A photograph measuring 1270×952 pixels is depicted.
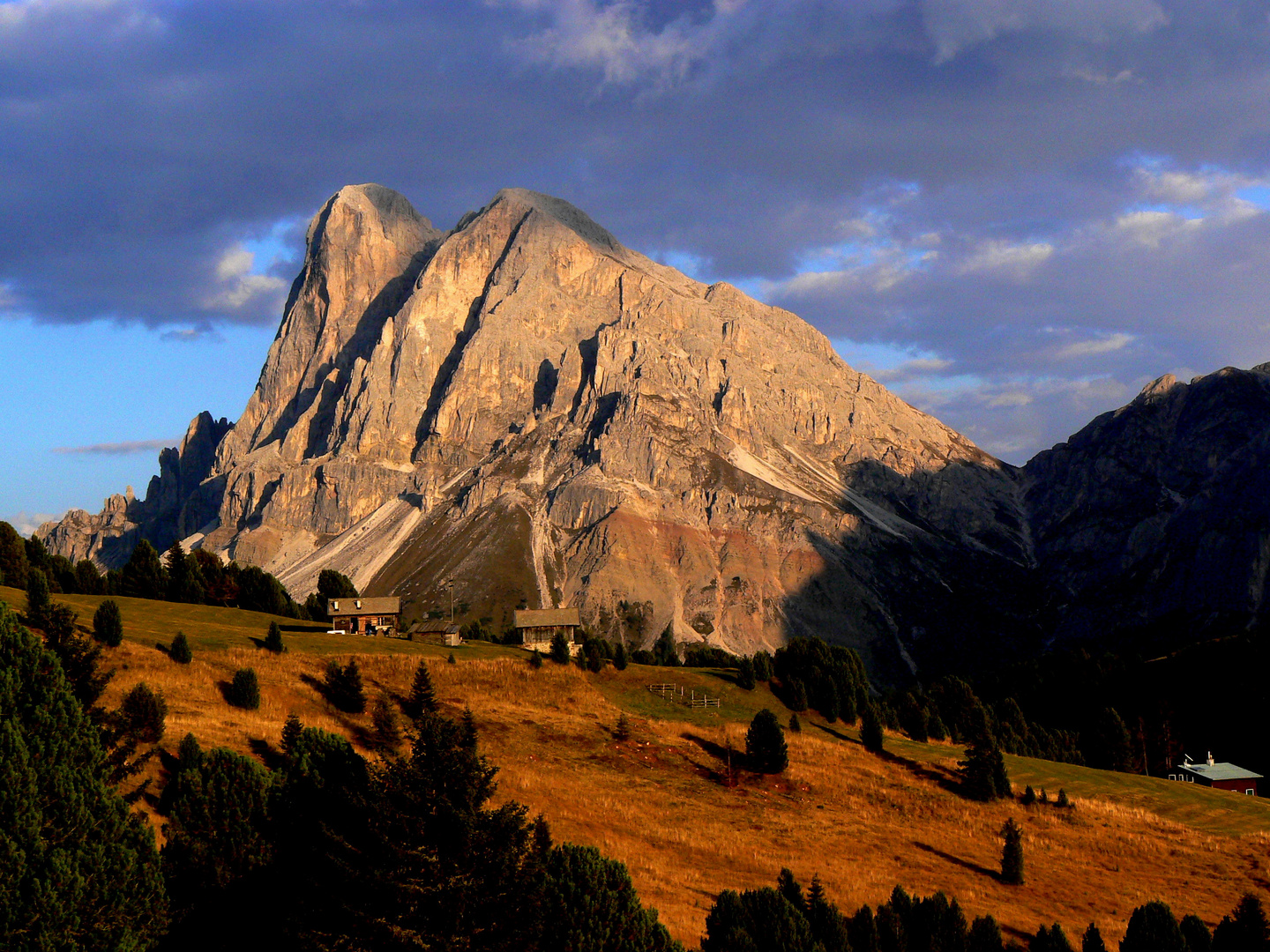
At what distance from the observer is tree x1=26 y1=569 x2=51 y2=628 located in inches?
2121

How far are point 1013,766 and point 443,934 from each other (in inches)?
3283

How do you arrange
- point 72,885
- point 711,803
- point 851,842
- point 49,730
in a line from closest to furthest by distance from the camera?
point 72,885 → point 49,730 → point 851,842 → point 711,803

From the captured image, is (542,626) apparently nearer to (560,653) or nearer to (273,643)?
(560,653)

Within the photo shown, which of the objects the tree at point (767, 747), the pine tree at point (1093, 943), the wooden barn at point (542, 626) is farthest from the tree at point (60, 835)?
the wooden barn at point (542, 626)

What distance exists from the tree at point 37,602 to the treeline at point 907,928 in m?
36.6

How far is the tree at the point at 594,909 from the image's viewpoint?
2895cm

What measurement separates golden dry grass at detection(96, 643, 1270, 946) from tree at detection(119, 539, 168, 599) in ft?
153

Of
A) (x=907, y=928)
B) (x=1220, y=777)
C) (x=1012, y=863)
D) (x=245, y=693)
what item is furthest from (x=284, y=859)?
(x=1220, y=777)

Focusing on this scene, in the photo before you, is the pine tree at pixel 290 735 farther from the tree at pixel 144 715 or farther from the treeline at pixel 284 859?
the tree at pixel 144 715

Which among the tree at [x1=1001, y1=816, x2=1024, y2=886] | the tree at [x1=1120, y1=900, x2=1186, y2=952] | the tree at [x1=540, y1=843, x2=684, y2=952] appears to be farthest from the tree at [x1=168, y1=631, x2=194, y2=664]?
the tree at [x1=1120, y1=900, x2=1186, y2=952]

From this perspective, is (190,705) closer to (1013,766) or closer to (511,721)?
(511,721)

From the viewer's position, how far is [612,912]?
30.3m

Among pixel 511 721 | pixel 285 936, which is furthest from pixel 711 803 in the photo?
pixel 285 936

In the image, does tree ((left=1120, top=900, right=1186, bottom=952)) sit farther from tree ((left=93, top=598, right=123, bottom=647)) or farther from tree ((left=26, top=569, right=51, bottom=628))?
tree ((left=93, top=598, right=123, bottom=647))
